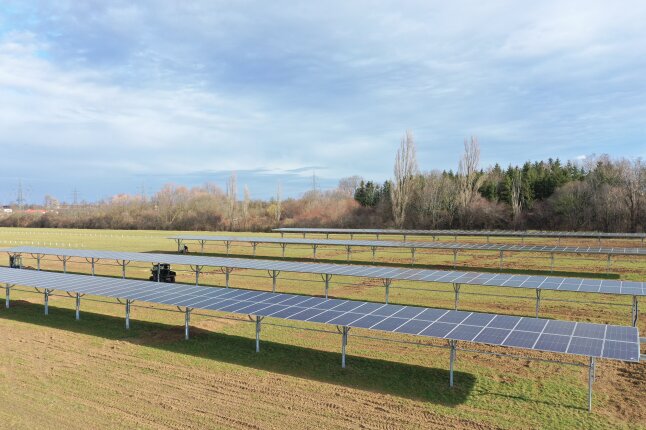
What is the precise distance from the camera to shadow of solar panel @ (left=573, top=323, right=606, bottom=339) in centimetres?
1030

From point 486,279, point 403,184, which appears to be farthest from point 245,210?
point 486,279

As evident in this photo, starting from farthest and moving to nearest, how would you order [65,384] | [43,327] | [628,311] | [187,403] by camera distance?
[628,311]
[43,327]
[65,384]
[187,403]

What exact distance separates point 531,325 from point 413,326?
9.33ft

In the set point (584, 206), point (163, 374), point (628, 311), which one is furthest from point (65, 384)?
point (584, 206)

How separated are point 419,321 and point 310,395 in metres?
→ 3.26

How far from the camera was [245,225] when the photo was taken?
78.6 m

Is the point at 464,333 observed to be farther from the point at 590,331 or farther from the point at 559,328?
the point at 590,331

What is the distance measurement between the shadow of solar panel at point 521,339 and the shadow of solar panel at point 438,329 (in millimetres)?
1249

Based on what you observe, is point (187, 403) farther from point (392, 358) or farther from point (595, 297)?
point (595, 297)

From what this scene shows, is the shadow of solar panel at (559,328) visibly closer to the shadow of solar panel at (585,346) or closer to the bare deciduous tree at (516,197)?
the shadow of solar panel at (585,346)

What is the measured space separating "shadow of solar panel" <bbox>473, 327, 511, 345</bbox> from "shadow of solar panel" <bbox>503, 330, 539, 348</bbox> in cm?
12

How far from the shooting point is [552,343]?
9.65m

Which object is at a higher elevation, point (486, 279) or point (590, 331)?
point (486, 279)

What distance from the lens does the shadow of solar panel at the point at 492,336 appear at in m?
9.75
